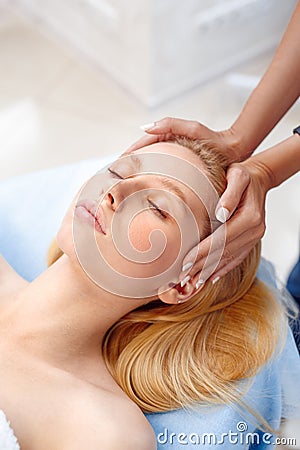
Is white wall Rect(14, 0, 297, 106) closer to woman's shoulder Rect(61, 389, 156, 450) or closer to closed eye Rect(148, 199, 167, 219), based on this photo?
closed eye Rect(148, 199, 167, 219)

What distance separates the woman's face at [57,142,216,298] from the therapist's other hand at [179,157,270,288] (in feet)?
0.14

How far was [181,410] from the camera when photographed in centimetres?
121


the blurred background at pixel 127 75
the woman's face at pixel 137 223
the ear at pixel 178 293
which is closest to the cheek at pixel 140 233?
the woman's face at pixel 137 223

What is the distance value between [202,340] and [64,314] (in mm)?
254

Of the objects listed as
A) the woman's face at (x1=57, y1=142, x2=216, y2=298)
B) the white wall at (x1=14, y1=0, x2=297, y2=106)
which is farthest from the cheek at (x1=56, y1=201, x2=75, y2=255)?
the white wall at (x1=14, y1=0, x2=297, y2=106)

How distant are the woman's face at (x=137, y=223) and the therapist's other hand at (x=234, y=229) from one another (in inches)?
1.7

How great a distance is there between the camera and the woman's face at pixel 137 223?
3.75 feet

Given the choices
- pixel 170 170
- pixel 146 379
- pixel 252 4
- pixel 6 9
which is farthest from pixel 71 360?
pixel 6 9

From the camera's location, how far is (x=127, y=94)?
2.67 metres

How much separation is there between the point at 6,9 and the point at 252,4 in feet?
3.64

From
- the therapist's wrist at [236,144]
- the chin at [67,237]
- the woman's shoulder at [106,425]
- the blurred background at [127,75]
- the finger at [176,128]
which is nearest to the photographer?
the woman's shoulder at [106,425]

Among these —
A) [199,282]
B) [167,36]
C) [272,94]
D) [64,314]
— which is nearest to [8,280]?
[64,314]

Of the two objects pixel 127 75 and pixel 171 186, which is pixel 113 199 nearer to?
pixel 171 186

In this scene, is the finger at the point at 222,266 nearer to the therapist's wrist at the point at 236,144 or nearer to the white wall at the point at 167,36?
the therapist's wrist at the point at 236,144
